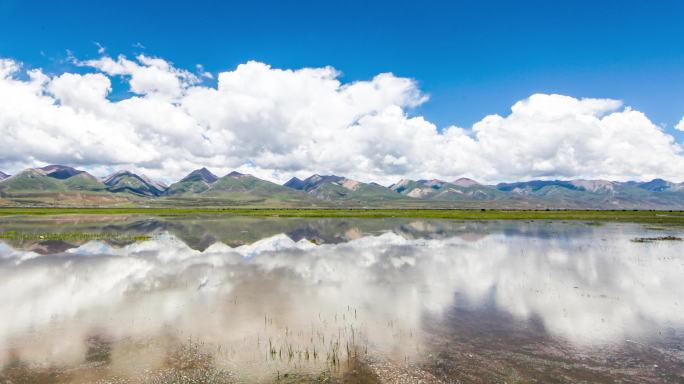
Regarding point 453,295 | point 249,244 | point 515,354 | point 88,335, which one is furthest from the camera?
point 249,244

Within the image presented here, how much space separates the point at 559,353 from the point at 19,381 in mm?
23366

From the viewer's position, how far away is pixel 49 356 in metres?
17.4

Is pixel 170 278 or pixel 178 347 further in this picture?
pixel 170 278

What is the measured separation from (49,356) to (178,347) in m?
5.56

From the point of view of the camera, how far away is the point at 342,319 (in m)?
23.1

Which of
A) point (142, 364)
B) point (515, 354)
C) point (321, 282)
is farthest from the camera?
point (321, 282)

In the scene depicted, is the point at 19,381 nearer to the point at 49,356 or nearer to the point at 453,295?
the point at 49,356

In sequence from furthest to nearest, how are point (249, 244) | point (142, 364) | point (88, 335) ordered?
point (249, 244), point (88, 335), point (142, 364)

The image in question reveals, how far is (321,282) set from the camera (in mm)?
33531

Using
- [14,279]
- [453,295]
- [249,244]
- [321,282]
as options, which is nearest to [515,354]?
[453,295]

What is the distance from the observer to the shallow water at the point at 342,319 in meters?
16.3

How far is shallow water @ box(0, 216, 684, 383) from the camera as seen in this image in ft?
53.4

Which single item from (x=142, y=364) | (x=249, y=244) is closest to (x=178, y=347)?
(x=142, y=364)

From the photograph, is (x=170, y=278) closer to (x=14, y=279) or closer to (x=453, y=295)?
(x=14, y=279)
